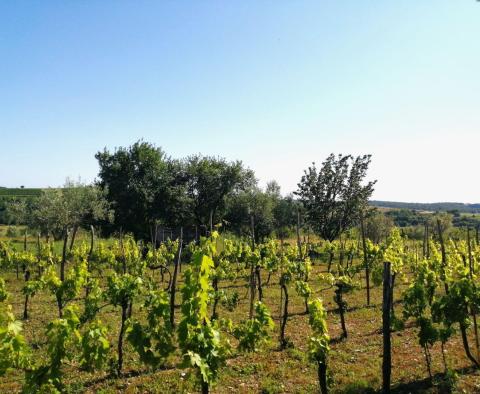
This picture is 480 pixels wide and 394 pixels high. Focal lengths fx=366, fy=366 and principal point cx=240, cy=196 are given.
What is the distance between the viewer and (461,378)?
8938 millimetres

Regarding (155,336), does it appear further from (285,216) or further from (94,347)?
(285,216)

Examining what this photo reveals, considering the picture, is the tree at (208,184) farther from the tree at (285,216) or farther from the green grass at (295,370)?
the green grass at (295,370)

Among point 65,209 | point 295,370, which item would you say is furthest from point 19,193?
point 295,370

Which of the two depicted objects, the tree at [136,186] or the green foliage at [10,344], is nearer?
the green foliage at [10,344]

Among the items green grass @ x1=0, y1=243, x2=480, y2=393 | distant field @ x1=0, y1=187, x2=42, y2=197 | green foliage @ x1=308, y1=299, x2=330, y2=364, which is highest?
distant field @ x1=0, y1=187, x2=42, y2=197

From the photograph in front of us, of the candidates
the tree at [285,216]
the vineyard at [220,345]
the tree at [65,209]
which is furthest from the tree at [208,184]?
the vineyard at [220,345]

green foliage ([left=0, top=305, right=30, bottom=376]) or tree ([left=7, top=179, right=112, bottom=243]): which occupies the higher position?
tree ([left=7, top=179, right=112, bottom=243])

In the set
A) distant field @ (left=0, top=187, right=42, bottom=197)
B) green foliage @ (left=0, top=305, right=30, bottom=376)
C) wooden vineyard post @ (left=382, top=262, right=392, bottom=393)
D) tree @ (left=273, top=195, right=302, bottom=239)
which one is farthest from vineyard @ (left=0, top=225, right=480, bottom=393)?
distant field @ (left=0, top=187, right=42, bottom=197)

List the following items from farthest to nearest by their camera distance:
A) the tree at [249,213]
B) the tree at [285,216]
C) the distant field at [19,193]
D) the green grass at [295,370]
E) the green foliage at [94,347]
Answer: the distant field at [19,193] < the tree at [285,216] < the tree at [249,213] < the green grass at [295,370] < the green foliage at [94,347]

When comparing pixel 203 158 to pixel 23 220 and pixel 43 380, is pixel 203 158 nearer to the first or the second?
pixel 23 220

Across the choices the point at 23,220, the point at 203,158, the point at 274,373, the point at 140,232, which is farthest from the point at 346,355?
the point at 23,220

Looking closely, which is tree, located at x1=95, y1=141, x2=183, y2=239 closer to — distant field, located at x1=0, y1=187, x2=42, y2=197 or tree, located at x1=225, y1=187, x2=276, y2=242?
tree, located at x1=225, y1=187, x2=276, y2=242

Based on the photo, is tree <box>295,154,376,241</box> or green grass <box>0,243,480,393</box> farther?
tree <box>295,154,376,241</box>

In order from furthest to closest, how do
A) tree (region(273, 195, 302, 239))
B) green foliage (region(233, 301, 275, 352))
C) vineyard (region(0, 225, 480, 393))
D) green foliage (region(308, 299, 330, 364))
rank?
tree (region(273, 195, 302, 239)), green foliage (region(233, 301, 275, 352)), green foliage (region(308, 299, 330, 364)), vineyard (region(0, 225, 480, 393))
